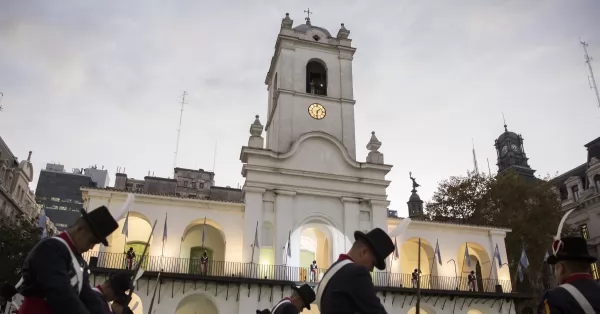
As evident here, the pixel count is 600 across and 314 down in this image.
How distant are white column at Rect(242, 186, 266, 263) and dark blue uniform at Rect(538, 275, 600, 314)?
→ 74.1 ft

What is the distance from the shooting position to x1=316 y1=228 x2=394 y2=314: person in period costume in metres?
4.31

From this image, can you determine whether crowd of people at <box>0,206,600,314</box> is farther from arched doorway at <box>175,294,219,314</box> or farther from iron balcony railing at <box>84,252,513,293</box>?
arched doorway at <box>175,294,219,314</box>

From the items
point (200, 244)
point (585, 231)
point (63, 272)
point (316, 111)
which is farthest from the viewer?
point (585, 231)

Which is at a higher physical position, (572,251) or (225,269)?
(225,269)

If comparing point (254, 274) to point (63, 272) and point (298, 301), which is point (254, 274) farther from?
point (63, 272)

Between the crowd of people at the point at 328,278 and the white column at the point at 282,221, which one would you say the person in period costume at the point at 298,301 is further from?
the white column at the point at 282,221

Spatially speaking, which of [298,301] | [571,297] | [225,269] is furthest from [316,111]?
[571,297]

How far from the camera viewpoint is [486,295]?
28875mm

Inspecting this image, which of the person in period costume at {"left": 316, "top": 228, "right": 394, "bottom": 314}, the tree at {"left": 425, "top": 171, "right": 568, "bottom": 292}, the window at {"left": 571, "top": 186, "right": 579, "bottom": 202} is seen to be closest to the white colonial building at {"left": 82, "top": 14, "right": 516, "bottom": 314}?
the tree at {"left": 425, "top": 171, "right": 568, "bottom": 292}

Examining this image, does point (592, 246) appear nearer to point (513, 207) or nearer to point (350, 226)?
point (513, 207)

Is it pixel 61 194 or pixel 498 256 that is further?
pixel 61 194

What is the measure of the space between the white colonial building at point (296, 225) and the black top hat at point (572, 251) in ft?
70.0

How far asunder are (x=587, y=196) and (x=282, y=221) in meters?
31.8

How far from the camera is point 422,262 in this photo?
32.7 m
